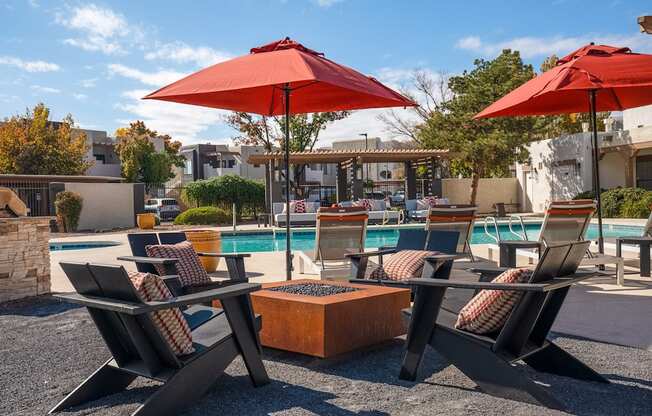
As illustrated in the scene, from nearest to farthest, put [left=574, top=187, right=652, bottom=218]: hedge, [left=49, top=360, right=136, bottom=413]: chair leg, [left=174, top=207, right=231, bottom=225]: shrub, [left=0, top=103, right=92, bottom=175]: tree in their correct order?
[left=49, top=360, right=136, bottom=413]: chair leg
[left=574, top=187, right=652, bottom=218]: hedge
[left=174, top=207, right=231, bottom=225]: shrub
[left=0, top=103, right=92, bottom=175]: tree

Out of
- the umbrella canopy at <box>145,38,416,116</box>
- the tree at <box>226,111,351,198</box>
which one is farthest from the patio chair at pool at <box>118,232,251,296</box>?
the tree at <box>226,111,351,198</box>

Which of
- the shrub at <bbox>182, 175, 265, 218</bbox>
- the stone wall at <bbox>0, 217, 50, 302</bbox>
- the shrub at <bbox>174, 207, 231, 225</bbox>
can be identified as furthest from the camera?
the shrub at <bbox>182, 175, 265, 218</bbox>

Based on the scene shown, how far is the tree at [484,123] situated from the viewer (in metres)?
22.6

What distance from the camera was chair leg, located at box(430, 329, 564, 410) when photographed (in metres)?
2.83

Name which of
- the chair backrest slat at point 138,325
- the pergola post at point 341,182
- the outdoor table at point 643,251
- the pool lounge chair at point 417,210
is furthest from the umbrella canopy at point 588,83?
the pergola post at point 341,182

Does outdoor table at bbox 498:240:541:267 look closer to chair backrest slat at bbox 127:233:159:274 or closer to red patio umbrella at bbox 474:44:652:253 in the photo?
red patio umbrella at bbox 474:44:652:253

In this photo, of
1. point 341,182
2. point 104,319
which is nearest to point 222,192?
point 341,182

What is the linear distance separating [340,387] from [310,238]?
12.4 metres

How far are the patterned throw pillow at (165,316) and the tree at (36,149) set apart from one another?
27.7m

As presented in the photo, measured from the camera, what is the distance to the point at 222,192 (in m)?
23.3

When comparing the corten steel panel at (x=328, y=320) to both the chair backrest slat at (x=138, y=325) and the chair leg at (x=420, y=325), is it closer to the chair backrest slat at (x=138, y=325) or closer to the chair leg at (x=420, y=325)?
the chair leg at (x=420, y=325)

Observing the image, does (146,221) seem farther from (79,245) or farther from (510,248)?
(510,248)

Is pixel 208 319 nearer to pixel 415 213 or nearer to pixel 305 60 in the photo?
pixel 305 60

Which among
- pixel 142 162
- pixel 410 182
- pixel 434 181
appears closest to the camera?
pixel 434 181
